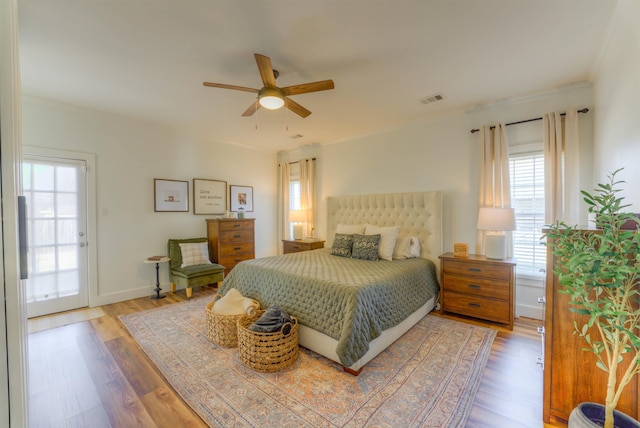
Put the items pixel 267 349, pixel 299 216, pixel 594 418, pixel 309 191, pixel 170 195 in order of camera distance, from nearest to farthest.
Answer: pixel 594 418
pixel 267 349
pixel 170 195
pixel 299 216
pixel 309 191

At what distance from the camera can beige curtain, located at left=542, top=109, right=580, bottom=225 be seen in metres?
2.83

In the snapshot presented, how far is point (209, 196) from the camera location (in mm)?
4844

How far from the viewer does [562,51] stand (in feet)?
7.50

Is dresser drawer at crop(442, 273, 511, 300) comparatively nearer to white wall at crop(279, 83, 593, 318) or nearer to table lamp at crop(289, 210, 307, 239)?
white wall at crop(279, 83, 593, 318)

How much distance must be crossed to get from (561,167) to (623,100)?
1.26 metres

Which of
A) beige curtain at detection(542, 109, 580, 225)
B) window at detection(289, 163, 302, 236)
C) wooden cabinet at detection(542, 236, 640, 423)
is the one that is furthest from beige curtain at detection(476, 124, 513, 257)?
window at detection(289, 163, 302, 236)

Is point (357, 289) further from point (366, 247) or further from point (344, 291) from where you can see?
point (366, 247)

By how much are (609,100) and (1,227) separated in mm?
3708

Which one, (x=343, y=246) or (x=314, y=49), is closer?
(x=314, y=49)

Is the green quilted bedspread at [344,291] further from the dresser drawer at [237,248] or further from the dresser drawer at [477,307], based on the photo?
the dresser drawer at [237,248]

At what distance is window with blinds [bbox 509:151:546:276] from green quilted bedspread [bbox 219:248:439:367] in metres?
1.06

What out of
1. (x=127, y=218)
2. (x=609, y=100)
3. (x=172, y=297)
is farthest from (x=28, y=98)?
(x=609, y=100)

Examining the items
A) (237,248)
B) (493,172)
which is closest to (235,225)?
(237,248)

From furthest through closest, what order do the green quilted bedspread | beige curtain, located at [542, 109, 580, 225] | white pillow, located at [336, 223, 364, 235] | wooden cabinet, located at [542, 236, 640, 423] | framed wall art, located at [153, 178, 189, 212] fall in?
1. framed wall art, located at [153, 178, 189, 212]
2. white pillow, located at [336, 223, 364, 235]
3. beige curtain, located at [542, 109, 580, 225]
4. the green quilted bedspread
5. wooden cabinet, located at [542, 236, 640, 423]
